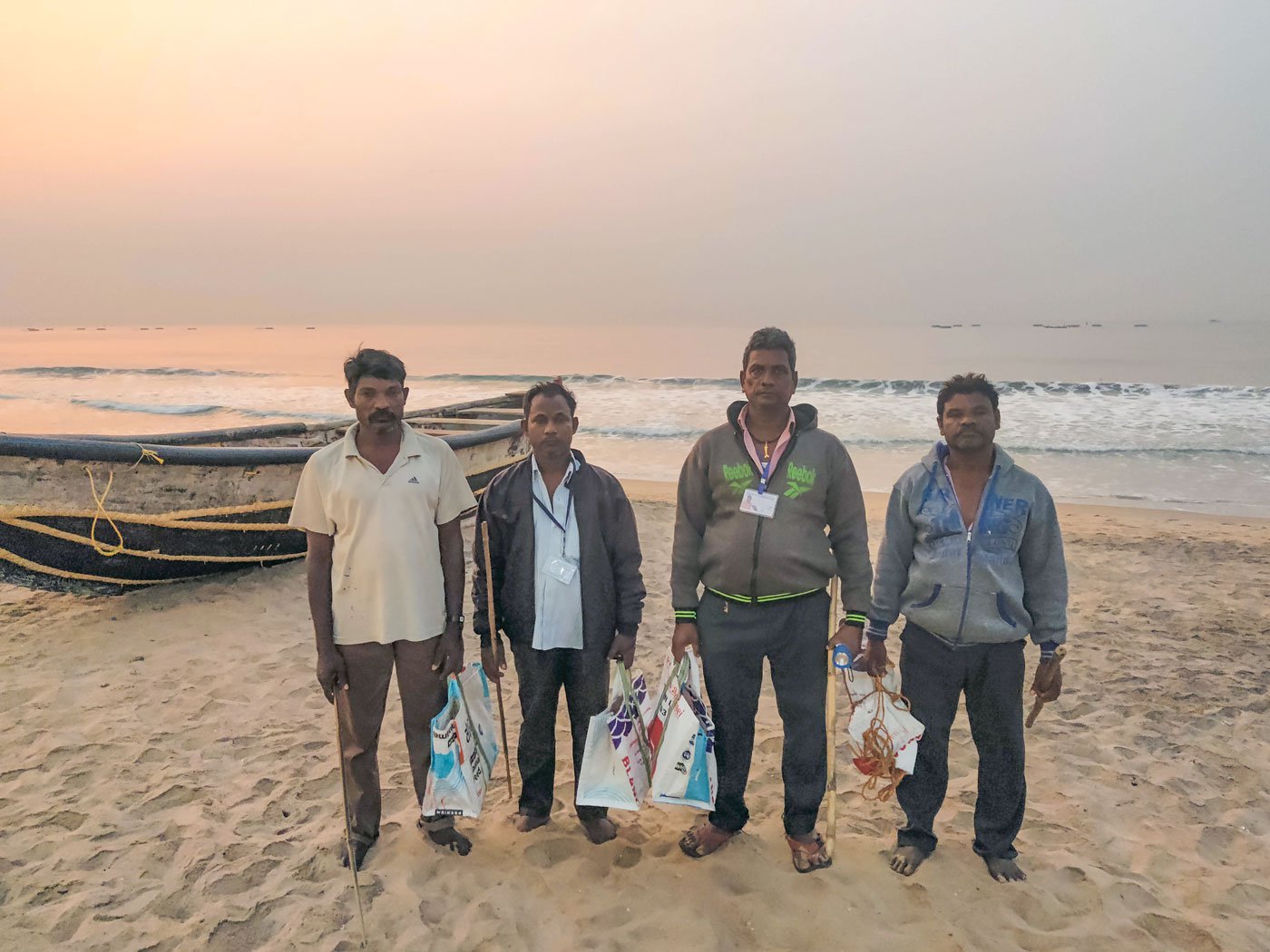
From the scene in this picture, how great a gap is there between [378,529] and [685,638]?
112 cm

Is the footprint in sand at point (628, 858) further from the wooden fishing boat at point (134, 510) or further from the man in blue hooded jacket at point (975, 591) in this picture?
the wooden fishing boat at point (134, 510)

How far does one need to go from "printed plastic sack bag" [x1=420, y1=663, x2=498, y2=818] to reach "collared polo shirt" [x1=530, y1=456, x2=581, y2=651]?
0.37 meters

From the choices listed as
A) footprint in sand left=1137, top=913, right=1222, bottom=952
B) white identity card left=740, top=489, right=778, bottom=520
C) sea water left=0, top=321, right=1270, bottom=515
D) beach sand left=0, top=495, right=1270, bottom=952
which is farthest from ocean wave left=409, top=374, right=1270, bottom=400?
footprint in sand left=1137, top=913, right=1222, bottom=952

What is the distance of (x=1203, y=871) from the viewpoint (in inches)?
109

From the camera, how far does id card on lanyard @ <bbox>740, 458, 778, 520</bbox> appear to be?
2498 millimetres

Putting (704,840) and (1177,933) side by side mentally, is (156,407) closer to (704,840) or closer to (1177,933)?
(704,840)

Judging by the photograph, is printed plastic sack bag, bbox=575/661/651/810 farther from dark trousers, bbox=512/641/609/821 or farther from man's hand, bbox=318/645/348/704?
man's hand, bbox=318/645/348/704

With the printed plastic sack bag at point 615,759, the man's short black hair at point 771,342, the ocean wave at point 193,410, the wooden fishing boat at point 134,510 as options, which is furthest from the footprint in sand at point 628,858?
the ocean wave at point 193,410

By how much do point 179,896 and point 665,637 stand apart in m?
3.18

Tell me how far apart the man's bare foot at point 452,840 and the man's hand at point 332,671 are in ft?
2.29

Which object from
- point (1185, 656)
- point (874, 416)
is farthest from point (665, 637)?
point (874, 416)

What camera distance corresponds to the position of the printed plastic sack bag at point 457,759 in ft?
8.55

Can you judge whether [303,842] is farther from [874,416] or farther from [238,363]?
[238,363]

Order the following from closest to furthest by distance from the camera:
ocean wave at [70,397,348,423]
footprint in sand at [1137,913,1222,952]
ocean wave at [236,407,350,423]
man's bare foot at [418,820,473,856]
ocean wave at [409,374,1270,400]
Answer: footprint in sand at [1137,913,1222,952] → man's bare foot at [418,820,473,856] → ocean wave at [409,374,1270,400] → ocean wave at [236,407,350,423] → ocean wave at [70,397,348,423]
